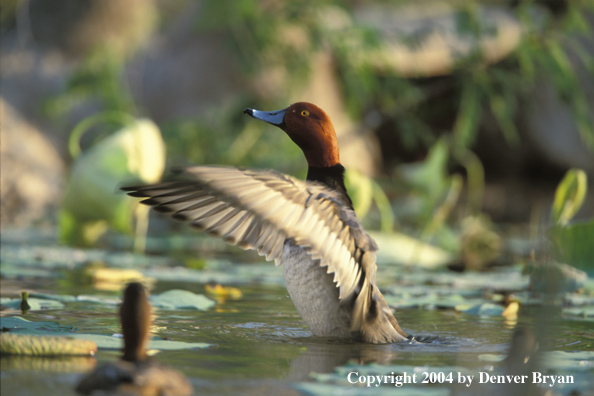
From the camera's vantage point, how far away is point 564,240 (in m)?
3.58

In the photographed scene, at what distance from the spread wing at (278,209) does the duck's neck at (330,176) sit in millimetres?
193

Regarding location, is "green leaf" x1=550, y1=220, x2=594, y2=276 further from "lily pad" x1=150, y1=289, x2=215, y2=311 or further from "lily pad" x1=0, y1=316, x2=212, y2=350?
"lily pad" x1=0, y1=316, x2=212, y2=350

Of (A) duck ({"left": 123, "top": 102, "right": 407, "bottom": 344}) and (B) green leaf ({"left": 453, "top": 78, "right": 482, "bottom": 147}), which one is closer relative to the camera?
(A) duck ({"left": 123, "top": 102, "right": 407, "bottom": 344})

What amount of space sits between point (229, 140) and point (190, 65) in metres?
2.72

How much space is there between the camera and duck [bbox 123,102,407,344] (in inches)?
81.6

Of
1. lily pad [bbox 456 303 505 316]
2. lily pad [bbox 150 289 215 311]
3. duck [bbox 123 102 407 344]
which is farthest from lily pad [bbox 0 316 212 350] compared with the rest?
lily pad [bbox 456 303 505 316]

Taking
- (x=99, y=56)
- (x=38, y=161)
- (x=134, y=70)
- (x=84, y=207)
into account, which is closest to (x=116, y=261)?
(x=84, y=207)

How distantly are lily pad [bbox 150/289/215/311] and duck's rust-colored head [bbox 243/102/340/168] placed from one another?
30.4 inches

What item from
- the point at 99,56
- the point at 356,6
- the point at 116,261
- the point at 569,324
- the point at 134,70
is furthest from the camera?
the point at 356,6

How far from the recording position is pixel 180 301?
287cm

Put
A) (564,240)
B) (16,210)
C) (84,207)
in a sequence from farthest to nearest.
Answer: (16,210)
(84,207)
(564,240)

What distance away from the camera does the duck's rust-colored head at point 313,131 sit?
2516mm

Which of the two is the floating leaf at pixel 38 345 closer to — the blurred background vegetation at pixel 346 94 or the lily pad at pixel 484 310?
the lily pad at pixel 484 310

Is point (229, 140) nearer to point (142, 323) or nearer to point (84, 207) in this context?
point (84, 207)
